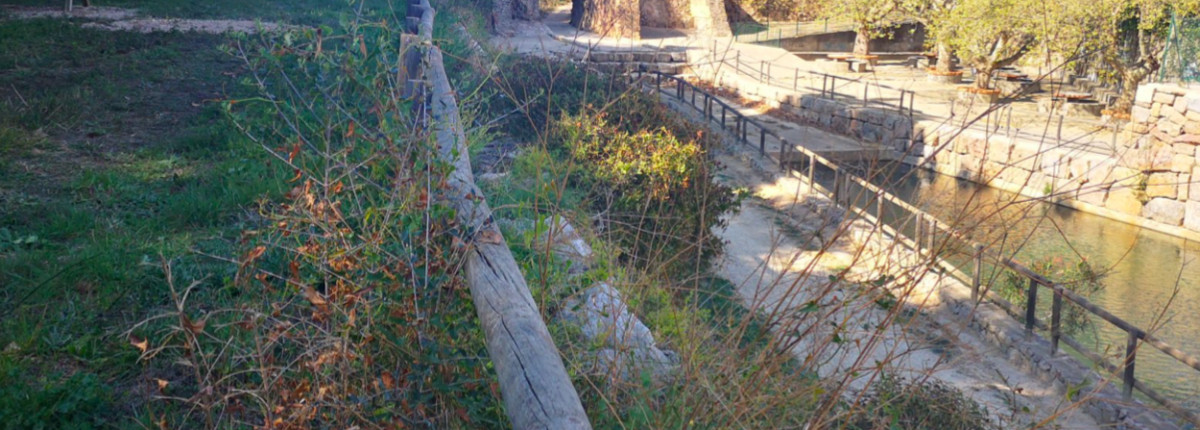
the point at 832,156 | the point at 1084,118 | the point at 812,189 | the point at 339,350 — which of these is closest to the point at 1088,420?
the point at 812,189

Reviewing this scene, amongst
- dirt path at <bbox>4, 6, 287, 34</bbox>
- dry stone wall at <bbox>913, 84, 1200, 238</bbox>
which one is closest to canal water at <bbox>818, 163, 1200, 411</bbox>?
dry stone wall at <bbox>913, 84, 1200, 238</bbox>

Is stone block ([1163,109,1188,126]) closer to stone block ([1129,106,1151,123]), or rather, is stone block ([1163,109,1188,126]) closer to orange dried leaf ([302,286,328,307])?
stone block ([1129,106,1151,123])

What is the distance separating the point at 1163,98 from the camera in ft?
50.4

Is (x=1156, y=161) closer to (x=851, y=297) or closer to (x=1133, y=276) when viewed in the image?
(x=1133, y=276)

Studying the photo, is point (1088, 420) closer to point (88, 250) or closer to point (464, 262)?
point (464, 262)

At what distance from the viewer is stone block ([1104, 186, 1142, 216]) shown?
15820 millimetres

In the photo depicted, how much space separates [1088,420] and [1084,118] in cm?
1472

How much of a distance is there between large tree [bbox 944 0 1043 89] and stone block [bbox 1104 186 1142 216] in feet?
17.5

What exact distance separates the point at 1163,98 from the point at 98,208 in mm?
16109

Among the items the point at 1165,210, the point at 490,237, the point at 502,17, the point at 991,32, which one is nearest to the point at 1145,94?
the point at 1165,210

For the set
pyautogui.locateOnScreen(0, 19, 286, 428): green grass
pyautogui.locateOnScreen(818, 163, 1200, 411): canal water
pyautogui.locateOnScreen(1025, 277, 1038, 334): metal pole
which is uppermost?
pyautogui.locateOnScreen(0, 19, 286, 428): green grass

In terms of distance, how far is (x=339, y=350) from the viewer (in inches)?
110

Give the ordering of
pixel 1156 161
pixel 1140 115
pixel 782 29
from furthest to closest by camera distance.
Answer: pixel 782 29 < pixel 1140 115 < pixel 1156 161

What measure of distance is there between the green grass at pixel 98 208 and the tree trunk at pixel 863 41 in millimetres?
23084
